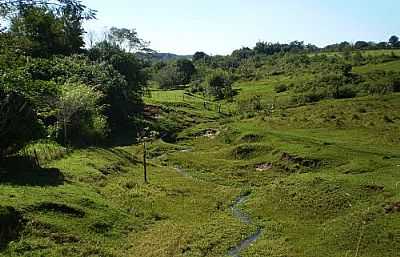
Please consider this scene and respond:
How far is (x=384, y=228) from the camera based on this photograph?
3475 cm

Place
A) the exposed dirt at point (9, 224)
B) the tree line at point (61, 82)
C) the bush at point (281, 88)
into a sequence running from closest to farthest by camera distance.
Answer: the tree line at point (61, 82) → the exposed dirt at point (9, 224) → the bush at point (281, 88)

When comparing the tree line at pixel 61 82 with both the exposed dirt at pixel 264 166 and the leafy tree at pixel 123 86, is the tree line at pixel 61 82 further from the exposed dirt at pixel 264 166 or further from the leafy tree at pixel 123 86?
the exposed dirt at pixel 264 166

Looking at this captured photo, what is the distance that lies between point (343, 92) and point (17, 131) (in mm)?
90482

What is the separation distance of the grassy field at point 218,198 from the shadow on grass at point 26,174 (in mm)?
157

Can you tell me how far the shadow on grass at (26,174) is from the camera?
41.5 m

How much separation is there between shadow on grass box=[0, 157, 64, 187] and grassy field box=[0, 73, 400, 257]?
0.52 feet

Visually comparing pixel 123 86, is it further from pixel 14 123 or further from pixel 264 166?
pixel 14 123

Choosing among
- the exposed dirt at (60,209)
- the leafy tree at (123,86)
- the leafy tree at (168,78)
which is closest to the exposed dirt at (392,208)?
the exposed dirt at (60,209)

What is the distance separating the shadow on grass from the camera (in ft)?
136

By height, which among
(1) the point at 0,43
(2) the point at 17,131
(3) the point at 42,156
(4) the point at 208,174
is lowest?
(4) the point at 208,174

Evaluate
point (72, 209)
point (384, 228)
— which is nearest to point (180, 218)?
point (72, 209)

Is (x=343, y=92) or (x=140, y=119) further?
(x=343, y=92)

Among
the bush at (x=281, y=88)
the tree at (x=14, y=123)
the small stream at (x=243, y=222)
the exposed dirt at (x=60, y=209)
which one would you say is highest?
the tree at (x=14, y=123)

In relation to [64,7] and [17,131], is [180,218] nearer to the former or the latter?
[17,131]
